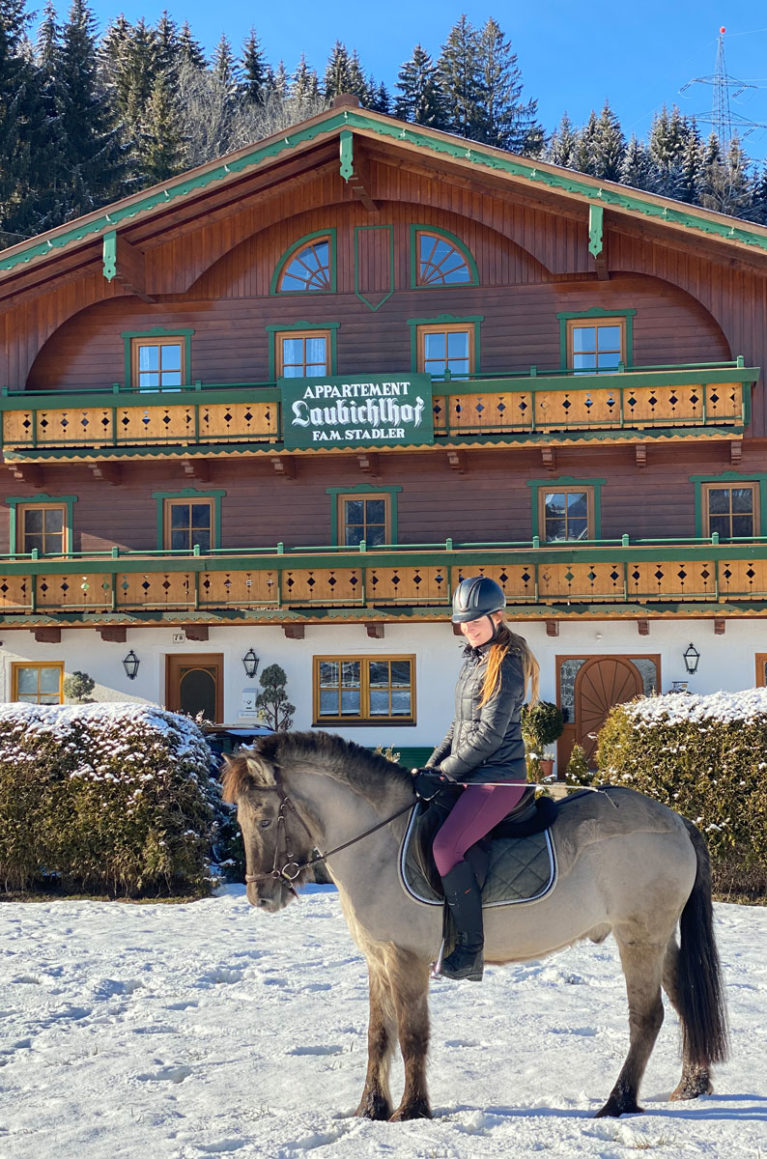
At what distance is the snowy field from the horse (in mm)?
304

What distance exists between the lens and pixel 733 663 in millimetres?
24531

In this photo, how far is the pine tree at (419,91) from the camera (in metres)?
60.7

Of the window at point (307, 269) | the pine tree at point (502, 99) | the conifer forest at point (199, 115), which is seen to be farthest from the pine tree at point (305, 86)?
the window at point (307, 269)

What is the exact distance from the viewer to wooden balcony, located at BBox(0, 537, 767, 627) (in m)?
23.8

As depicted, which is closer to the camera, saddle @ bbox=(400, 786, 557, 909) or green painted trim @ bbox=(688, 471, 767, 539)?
saddle @ bbox=(400, 786, 557, 909)

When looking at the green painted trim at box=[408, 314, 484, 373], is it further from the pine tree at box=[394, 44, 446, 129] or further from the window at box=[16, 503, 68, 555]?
the pine tree at box=[394, 44, 446, 129]

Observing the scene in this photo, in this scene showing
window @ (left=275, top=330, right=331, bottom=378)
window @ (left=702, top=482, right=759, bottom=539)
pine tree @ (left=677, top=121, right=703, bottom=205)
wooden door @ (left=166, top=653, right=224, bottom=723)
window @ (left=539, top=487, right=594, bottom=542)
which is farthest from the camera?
pine tree @ (left=677, top=121, right=703, bottom=205)

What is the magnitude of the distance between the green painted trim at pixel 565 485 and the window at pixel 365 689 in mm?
4197

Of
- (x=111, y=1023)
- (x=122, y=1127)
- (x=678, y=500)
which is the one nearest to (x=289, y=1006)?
(x=111, y=1023)

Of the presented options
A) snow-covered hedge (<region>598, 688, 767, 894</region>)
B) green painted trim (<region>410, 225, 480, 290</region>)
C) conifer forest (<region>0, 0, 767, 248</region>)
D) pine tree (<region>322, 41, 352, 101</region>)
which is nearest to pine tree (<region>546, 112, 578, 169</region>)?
conifer forest (<region>0, 0, 767, 248</region>)

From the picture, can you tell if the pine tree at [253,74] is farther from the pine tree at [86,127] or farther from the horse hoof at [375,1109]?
the horse hoof at [375,1109]

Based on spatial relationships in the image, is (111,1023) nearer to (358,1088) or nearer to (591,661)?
(358,1088)

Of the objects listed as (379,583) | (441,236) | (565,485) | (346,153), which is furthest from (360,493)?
(346,153)

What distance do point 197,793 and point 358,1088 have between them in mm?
7104
